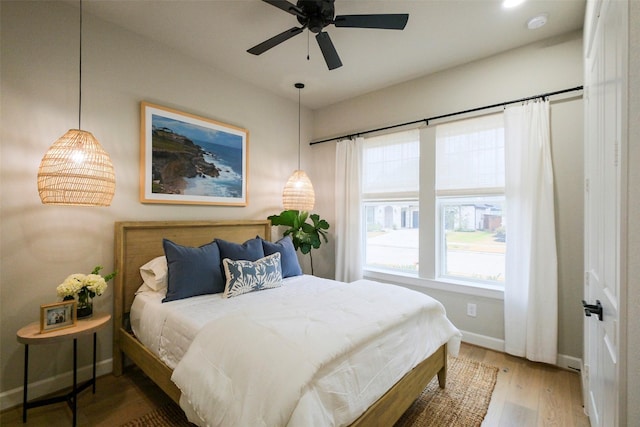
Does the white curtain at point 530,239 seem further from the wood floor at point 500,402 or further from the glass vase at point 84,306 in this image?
the glass vase at point 84,306

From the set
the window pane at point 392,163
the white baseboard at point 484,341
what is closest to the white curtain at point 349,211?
the window pane at point 392,163

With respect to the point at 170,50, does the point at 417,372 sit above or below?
below

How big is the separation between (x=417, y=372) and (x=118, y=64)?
3.47 meters

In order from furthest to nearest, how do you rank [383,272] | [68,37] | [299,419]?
[383,272] < [68,37] < [299,419]

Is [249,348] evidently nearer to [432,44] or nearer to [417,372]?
[417,372]

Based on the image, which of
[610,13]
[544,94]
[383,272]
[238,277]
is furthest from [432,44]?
[238,277]

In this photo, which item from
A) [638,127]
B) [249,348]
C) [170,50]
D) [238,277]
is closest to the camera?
[638,127]

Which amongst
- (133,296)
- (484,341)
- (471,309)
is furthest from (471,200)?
(133,296)

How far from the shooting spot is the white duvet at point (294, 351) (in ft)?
4.00

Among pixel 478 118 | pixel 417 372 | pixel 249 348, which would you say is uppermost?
pixel 478 118

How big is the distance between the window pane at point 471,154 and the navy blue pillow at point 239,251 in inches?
84.5

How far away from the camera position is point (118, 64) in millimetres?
2518

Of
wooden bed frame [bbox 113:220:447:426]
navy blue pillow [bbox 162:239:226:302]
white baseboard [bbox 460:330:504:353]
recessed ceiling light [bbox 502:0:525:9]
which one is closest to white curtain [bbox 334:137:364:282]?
wooden bed frame [bbox 113:220:447:426]

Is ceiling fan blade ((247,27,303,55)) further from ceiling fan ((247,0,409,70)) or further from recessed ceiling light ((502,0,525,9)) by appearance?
recessed ceiling light ((502,0,525,9))
